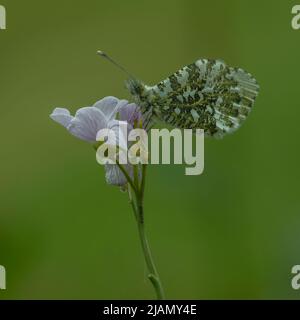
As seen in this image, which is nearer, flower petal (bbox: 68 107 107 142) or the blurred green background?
flower petal (bbox: 68 107 107 142)

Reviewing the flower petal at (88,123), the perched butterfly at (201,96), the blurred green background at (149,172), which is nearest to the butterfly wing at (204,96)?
the perched butterfly at (201,96)

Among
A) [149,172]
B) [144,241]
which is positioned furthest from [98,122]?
[149,172]

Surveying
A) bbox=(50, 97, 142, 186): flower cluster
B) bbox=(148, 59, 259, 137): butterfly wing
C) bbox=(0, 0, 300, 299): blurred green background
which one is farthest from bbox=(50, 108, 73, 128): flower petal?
bbox=(0, 0, 300, 299): blurred green background

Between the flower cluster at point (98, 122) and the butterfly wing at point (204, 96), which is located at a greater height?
the butterfly wing at point (204, 96)

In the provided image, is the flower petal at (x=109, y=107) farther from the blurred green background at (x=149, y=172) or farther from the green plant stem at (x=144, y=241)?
the blurred green background at (x=149, y=172)

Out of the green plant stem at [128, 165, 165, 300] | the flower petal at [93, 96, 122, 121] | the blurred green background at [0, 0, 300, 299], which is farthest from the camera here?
the blurred green background at [0, 0, 300, 299]

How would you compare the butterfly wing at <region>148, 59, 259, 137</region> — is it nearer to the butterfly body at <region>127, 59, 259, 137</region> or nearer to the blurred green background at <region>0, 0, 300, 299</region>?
the butterfly body at <region>127, 59, 259, 137</region>

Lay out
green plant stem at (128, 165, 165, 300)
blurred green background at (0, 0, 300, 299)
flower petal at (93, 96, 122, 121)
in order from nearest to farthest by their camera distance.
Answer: green plant stem at (128, 165, 165, 300), flower petal at (93, 96, 122, 121), blurred green background at (0, 0, 300, 299)
